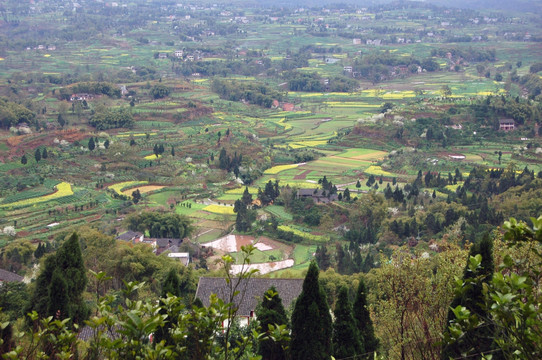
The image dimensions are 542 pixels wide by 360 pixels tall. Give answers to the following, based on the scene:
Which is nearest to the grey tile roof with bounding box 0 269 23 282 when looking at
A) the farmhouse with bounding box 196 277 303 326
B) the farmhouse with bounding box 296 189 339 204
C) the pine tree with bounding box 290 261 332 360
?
the farmhouse with bounding box 196 277 303 326

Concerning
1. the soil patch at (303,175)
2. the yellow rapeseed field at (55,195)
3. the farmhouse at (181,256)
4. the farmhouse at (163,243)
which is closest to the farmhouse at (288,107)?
the soil patch at (303,175)

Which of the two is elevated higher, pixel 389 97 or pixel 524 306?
pixel 524 306

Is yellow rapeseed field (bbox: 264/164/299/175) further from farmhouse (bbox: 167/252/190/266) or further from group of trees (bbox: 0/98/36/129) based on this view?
group of trees (bbox: 0/98/36/129)

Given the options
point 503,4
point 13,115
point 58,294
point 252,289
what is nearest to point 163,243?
point 252,289

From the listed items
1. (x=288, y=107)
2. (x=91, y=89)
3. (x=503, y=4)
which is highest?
(x=503, y=4)

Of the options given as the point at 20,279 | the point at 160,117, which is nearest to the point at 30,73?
the point at 160,117

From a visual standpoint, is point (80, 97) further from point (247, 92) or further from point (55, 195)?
point (55, 195)

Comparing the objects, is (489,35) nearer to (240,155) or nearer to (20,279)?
(240,155)
